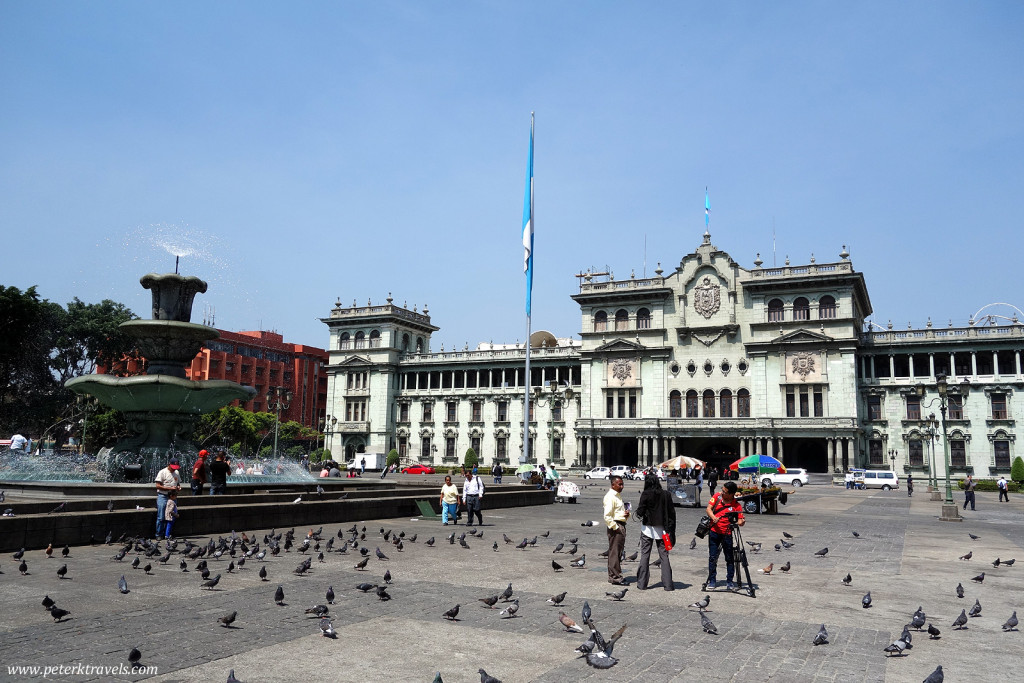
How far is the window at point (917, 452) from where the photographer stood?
60.6 meters

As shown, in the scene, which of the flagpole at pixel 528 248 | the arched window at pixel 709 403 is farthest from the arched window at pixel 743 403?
the flagpole at pixel 528 248

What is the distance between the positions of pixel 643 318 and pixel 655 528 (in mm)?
60926

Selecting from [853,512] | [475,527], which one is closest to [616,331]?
[853,512]

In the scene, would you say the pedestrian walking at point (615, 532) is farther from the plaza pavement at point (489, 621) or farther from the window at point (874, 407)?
the window at point (874, 407)

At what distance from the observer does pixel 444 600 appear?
978 cm

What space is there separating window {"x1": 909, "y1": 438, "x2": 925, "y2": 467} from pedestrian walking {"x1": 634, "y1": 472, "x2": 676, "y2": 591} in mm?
58322

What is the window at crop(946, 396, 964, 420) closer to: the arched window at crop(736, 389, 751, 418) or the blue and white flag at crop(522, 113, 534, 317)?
the arched window at crop(736, 389, 751, 418)

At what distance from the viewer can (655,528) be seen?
36.1 ft

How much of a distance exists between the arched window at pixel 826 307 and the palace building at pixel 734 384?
117mm

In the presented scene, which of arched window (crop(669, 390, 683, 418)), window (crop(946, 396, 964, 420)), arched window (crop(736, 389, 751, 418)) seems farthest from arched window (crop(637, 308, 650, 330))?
window (crop(946, 396, 964, 420))

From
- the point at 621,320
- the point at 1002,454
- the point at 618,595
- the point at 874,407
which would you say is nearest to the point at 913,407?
A: the point at 874,407

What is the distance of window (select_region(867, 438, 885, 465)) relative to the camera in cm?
6259

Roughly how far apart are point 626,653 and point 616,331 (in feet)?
213

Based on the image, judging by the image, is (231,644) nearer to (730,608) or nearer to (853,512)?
(730,608)
